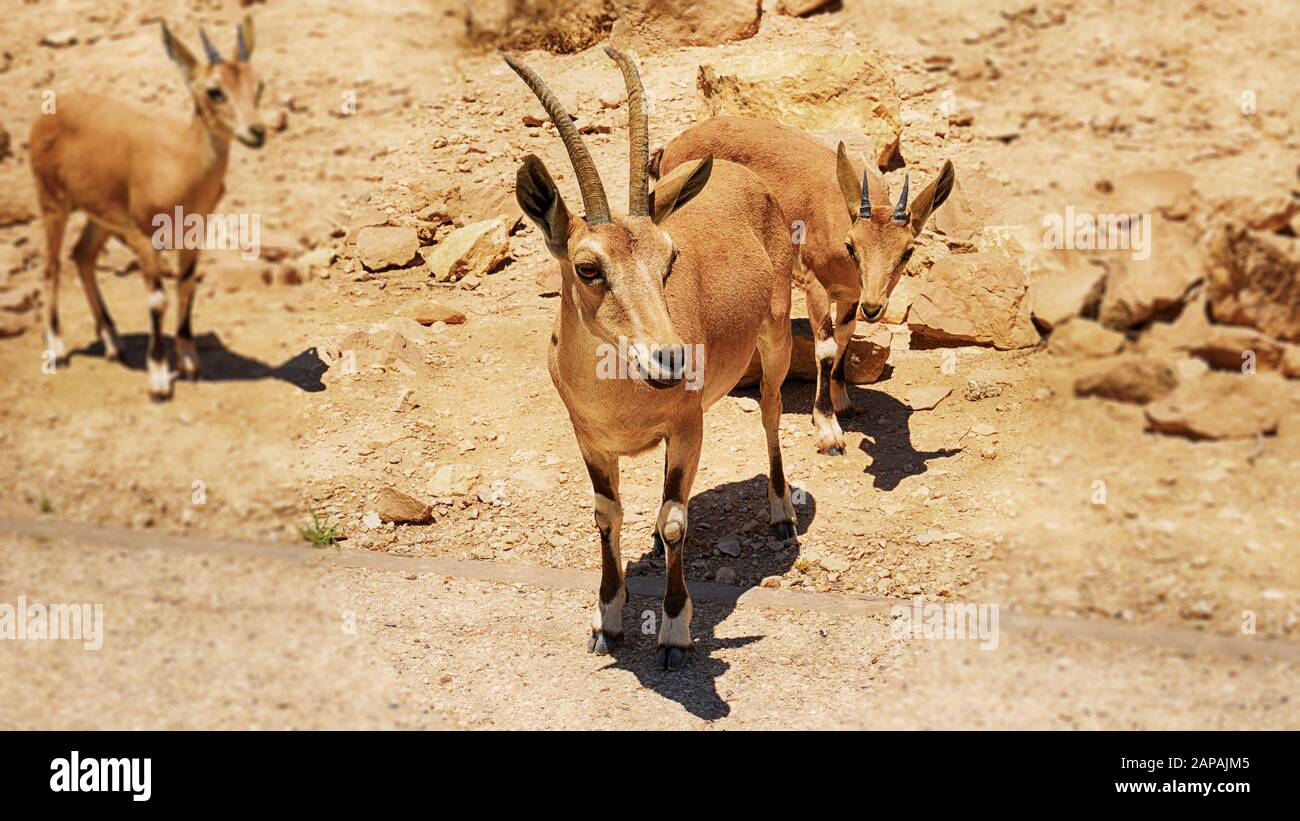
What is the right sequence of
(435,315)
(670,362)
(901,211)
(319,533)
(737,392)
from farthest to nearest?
(435,315) → (737,392) → (901,211) → (319,533) → (670,362)

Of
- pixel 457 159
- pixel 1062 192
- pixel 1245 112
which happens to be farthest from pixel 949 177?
pixel 1245 112

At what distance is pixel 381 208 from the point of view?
1384cm

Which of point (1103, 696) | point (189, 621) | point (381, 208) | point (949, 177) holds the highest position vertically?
point (949, 177)

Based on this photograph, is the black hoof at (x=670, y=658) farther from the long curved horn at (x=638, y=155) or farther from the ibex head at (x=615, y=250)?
the long curved horn at (x=638, y=155)

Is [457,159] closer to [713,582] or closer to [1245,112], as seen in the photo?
[713,582]

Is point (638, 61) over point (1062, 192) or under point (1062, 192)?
over

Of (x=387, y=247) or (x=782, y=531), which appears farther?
(x=387, y=247)

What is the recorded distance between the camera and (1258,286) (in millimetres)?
12852

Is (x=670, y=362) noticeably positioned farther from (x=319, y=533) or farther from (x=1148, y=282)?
(x=1148, y=282)

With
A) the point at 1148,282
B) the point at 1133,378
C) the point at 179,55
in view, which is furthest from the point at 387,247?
the point at 1148,282

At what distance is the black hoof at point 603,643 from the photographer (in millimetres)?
7949

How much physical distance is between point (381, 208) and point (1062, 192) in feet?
26.6

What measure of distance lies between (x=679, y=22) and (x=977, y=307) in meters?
5.72

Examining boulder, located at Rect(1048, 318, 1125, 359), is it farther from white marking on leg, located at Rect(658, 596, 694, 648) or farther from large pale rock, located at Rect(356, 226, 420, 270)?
large pale rock, located at Rect(356, 226, 420, 270)
